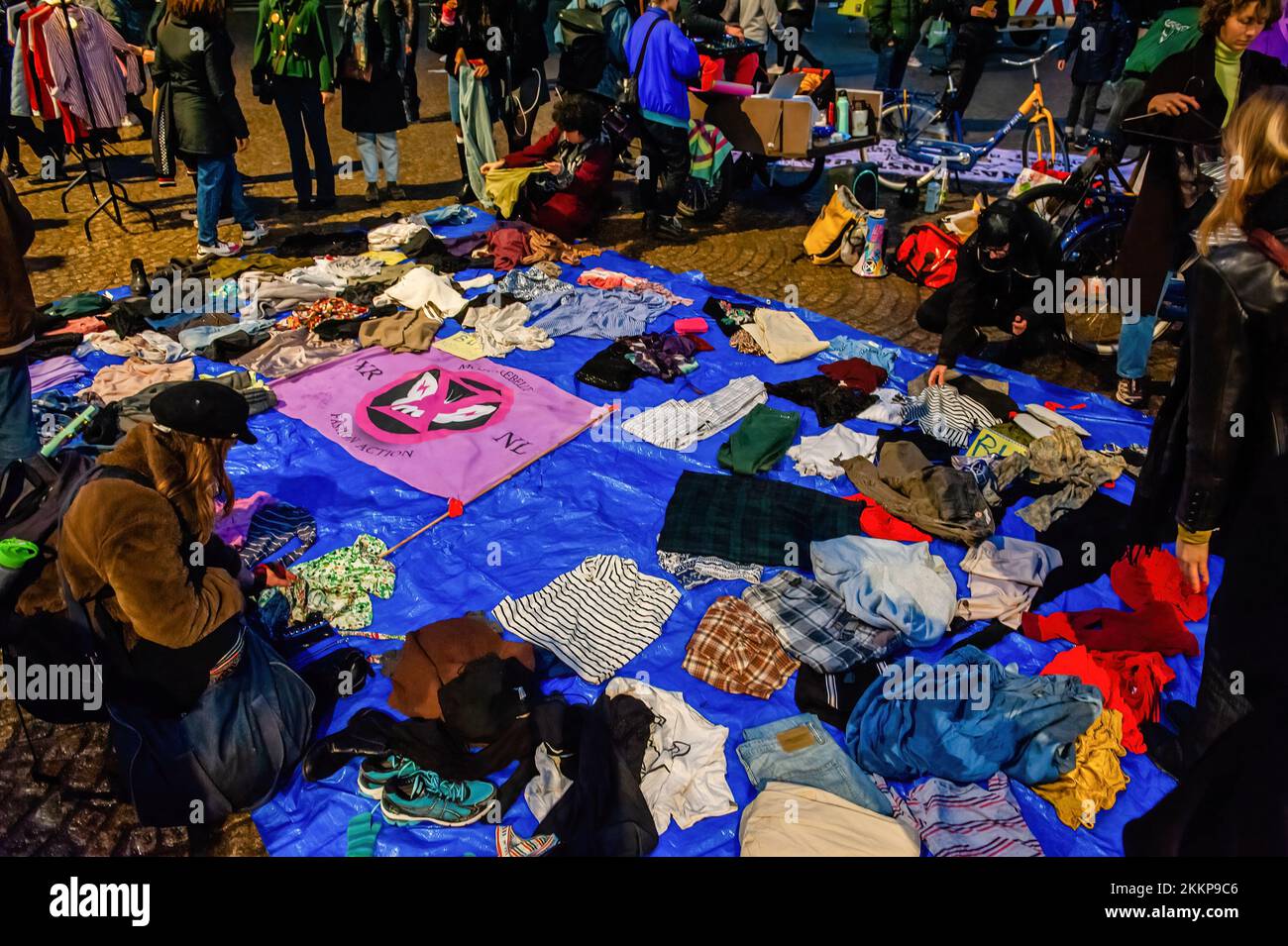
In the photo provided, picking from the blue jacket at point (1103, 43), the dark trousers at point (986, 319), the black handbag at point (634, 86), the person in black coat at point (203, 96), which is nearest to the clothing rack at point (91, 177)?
the person in black coat at point (203, 96)

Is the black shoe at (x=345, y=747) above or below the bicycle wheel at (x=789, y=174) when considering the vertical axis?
below

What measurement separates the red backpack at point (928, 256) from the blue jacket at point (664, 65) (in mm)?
2433

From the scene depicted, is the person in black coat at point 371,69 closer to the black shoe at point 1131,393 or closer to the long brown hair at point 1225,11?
the long brown hair at point 1225,11

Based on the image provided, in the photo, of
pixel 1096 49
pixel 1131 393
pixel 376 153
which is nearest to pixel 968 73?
pixel 1096 49

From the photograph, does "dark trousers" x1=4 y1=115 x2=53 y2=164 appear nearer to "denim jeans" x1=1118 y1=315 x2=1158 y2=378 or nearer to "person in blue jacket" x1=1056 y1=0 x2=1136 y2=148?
"denim jeans" x1=1118 y1=315 x2=1158 y2=378

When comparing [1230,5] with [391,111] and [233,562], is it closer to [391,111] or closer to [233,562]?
[233,562]

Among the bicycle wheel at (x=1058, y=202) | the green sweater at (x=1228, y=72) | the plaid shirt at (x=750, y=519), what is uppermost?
the green sweater at (x=1228, y=72)

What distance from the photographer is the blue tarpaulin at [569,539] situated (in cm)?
327

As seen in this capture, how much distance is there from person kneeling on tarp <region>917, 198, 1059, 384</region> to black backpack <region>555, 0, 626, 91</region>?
16.0ft

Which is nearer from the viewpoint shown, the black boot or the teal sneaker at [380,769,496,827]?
the teal sneaker at [380,769,496,827]

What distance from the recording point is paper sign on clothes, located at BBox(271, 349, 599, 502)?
5.19 metres

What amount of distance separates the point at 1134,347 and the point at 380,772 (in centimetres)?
533

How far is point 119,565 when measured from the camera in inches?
109

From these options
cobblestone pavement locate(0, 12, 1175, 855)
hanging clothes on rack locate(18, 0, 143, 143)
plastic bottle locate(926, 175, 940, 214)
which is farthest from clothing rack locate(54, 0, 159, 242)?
plastic bottle locate(926, 175, 940, 214)
